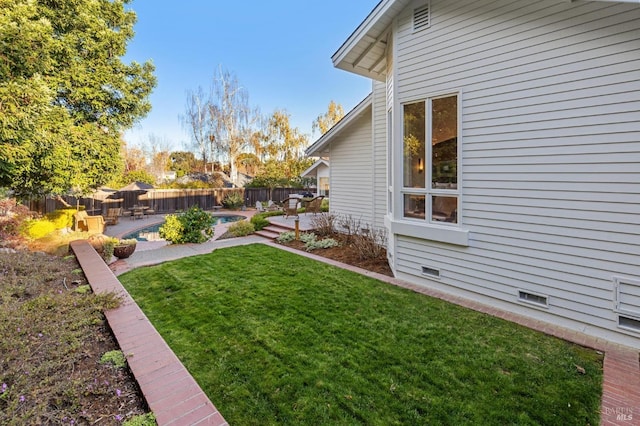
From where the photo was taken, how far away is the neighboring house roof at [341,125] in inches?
373

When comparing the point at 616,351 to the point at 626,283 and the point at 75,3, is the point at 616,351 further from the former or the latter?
the point at 75,3

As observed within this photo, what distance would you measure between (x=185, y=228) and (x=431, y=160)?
8.77 meters

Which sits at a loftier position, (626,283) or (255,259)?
(626,283)

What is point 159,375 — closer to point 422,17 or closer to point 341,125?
point 422,17

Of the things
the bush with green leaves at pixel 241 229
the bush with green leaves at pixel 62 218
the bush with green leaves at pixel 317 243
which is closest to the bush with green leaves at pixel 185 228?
the bush with green leaves at pixel 241 229

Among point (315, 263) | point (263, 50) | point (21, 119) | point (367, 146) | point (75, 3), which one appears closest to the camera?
point (21, 119)

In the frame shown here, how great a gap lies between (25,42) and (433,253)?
338 inches

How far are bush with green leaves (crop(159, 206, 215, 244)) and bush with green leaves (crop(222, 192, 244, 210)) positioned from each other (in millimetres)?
13417

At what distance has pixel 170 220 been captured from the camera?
10695mm

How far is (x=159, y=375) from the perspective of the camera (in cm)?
286

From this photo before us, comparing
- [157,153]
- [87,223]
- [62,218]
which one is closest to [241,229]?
[87,223]

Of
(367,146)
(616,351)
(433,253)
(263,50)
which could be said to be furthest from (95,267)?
(263,50)

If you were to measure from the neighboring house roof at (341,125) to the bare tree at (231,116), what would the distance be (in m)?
20.6

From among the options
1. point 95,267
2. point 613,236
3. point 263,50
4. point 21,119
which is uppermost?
Result: point 263,50
